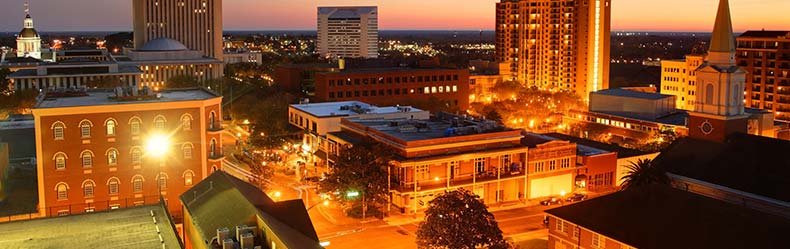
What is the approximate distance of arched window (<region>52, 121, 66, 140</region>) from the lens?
5206cm

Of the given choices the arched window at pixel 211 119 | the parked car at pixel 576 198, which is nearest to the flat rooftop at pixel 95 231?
the arched window at pixel 211 119

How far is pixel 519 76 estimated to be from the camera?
603ft

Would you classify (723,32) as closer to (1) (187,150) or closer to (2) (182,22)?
(1) (187,150)

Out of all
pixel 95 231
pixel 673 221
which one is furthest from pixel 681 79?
pixel 95 231

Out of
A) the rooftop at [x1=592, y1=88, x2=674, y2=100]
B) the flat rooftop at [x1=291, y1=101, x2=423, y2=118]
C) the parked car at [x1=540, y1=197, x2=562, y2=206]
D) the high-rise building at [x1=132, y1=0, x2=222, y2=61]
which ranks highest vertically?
the high-rise building at [x1=132, y1=0, x2=222, y2=61]

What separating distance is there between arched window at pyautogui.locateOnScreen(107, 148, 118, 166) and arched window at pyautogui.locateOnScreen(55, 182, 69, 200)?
3301 mm

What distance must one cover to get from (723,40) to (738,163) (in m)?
12.9

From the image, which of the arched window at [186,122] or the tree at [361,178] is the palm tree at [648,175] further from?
the arched window at [186,122]

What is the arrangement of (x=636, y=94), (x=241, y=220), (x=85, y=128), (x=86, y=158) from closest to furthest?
1. (x=241, y=220)
2. (x=85, y=128)
3. (x=86, y=158)
4. (x=636, y=94)

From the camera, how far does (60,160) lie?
52.5 metres

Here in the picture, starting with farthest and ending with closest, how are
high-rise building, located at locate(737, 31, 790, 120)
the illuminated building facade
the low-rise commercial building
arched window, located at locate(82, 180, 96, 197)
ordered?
the illuminated building facade < high-rise building, located at locate(737, 31, 790, 120) < arched window, located at locate(82, 180, 96, 197) < the low-rise commercial building

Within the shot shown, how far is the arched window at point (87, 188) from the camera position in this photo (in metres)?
53.4

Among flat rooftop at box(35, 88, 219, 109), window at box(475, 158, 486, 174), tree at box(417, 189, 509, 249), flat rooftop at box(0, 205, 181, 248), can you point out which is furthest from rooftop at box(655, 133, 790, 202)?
flat rooftop at box(0, 205, 181, 248)

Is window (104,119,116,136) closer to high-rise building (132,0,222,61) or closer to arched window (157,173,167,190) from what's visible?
arched window (157,173,167,190)
